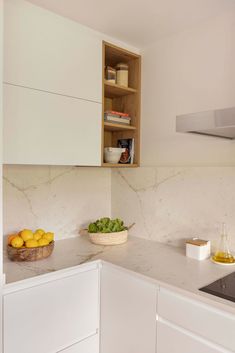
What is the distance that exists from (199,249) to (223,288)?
40cm

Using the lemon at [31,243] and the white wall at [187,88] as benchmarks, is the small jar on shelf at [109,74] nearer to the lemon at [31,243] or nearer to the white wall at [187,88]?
the white wall at [187,88]

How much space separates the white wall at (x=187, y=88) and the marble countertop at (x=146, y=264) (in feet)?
1.97

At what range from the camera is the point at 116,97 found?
2375 millimetres

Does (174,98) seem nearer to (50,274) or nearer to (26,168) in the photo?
(26,168)

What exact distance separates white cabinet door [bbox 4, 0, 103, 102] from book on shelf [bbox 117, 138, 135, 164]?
17.8 inches

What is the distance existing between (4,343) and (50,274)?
1.12ft

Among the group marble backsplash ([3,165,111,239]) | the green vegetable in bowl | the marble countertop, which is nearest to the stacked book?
marble backsplash ([3,165,111,239])

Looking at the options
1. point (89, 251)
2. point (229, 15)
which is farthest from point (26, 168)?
point (229, 15)

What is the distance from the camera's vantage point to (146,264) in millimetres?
1638

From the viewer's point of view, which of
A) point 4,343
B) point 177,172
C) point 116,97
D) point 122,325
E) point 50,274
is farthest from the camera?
point 116,97

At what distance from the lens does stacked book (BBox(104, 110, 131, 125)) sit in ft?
6.76

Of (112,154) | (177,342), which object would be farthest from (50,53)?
(177,342)

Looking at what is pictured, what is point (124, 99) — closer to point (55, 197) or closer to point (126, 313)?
point (55, 197)

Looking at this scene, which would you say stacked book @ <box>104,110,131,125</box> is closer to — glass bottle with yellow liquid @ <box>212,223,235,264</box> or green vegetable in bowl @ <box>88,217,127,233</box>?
green vegetable in bowl @ <box>88,217,127,233</box>
